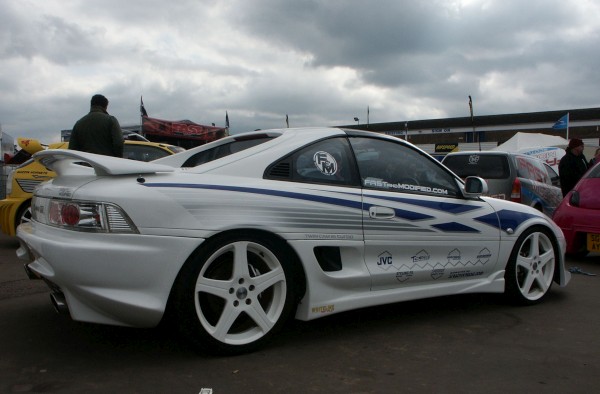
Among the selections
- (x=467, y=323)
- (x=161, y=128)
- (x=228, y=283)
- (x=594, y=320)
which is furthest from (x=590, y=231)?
(x=161, y=128)

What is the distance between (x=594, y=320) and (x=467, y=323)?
979mm

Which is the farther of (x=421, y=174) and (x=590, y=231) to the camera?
(x=590, y=231)

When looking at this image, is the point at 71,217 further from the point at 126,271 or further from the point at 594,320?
the point at 594,320

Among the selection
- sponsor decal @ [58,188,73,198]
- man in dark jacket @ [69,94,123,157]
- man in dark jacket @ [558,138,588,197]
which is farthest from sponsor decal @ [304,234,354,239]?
man in dark jacket @ [558,138,588,197]

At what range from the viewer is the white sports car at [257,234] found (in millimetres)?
2711

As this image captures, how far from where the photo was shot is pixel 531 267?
4363mm

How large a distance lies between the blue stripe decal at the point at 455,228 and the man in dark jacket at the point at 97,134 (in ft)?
12.1

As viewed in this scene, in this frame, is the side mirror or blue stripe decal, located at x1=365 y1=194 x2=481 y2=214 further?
the side mirror

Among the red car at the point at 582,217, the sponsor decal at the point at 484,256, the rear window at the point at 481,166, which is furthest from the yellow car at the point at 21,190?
the red car at the point at 582,217

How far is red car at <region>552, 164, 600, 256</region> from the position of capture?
6.12m

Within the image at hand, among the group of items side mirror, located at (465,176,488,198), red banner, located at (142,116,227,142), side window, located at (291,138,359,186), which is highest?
red banner, located at (142,116,227,142)

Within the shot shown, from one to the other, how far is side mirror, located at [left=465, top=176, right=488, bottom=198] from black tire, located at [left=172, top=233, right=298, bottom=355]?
5.35 ft

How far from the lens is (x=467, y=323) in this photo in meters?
3.82

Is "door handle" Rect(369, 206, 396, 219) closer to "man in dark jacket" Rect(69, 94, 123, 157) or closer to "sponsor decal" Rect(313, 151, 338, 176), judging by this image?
"sponsor decal" Rect(313, 151, 338, 176)
